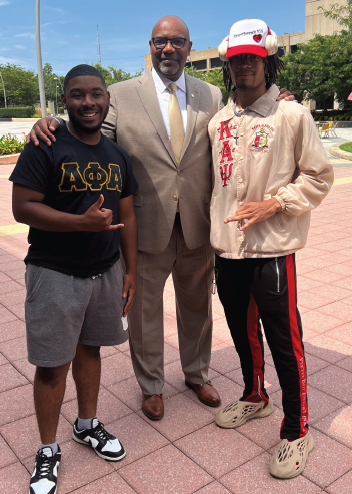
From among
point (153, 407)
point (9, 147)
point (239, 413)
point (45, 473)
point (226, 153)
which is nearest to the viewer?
point (45, 473)

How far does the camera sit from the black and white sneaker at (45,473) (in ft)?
7.37

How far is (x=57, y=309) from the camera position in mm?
2195

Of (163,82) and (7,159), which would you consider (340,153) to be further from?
(163,82)

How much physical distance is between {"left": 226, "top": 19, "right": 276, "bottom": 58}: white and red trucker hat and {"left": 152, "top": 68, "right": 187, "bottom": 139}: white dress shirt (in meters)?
0.58

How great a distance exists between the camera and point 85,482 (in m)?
2.36

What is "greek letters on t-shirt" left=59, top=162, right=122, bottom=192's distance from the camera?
2.14 metres

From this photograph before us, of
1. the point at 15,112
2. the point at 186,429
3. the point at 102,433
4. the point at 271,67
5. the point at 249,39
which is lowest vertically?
the point at 186,429

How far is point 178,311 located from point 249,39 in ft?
5.53

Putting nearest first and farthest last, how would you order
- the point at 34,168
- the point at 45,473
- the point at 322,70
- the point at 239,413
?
the point at 34,168
the point at 45,473
the point at 239,413
the point at 322,70

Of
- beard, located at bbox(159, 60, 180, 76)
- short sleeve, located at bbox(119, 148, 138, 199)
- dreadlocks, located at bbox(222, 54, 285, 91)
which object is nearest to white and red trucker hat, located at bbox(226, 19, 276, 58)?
dreadlocks, located at bbox(222, 54, 285, 91)

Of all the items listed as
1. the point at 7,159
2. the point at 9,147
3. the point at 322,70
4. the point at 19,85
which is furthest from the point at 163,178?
the point at 19,85

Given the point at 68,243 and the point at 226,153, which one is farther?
the point at 226,153

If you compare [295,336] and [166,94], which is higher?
[166,94]

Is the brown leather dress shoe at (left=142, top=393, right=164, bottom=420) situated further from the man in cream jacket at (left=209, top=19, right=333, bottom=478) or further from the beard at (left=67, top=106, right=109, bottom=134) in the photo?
the beard at (left=67, top=106, right=109, bottom=134)
